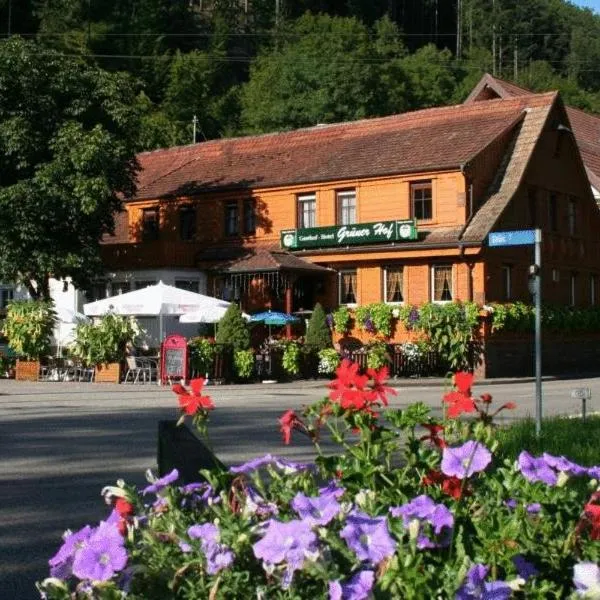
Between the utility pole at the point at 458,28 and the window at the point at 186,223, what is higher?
the utility pole at the point at 458,28

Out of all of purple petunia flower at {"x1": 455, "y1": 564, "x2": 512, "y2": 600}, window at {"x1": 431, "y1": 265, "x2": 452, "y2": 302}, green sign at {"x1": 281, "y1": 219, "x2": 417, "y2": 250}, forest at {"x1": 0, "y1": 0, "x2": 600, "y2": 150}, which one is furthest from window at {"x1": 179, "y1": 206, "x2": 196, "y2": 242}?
purple petunia flower at {"x1": 455, "y1": 564, "x2": 512, "y2": 600}

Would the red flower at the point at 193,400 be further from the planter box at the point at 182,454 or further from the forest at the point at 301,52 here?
the forest at the point at 301,52

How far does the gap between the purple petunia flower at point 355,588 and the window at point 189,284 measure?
37.2 metres

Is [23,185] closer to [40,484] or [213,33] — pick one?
[40,484]

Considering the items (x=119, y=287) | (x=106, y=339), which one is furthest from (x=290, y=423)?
(x=119, y=287)

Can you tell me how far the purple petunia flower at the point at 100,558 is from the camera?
284 centimetres

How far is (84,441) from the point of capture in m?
14.3

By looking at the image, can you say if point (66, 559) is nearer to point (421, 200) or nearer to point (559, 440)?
point (559, 440)

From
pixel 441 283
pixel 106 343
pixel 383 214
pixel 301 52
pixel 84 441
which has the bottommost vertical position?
pixel 84 441

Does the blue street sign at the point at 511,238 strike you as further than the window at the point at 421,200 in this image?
No

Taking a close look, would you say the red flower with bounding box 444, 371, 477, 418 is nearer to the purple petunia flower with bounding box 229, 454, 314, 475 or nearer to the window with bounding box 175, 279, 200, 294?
the purple petunia flower with bounding box 229, 454, 314, 475

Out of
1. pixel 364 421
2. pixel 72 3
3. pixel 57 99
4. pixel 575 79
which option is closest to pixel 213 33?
pixel 72 3

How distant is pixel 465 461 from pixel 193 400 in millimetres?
1039

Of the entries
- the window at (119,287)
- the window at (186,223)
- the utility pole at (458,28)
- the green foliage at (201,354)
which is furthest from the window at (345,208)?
the utility pole at (458,28)
